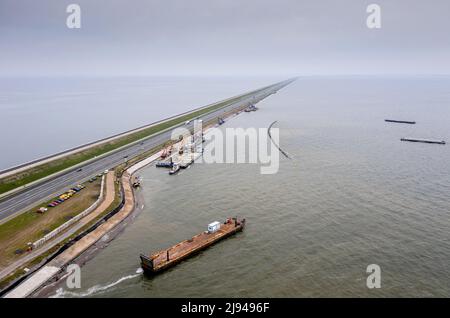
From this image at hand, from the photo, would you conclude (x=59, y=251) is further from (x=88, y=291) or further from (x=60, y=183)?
(x=60, y=183)

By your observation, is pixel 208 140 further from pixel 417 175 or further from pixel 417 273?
pixel 417 273

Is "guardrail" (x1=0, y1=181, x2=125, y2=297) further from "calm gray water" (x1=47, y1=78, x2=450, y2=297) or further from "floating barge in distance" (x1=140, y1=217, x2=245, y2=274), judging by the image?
"floating barge in distance" (x1=140, y1=217, x2=245, y2=274)

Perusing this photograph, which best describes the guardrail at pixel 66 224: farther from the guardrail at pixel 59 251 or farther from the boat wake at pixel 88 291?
the boat wake at pixel 88 291

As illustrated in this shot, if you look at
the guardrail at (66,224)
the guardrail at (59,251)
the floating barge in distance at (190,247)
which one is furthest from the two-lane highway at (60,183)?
the floating barge in distance at (190,247)

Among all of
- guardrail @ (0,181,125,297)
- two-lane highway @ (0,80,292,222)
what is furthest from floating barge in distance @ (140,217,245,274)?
two-lane highway @ (0,80,292,222)

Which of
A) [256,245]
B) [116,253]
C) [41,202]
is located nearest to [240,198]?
[256,245]

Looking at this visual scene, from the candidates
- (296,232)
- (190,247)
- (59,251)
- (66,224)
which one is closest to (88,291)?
(59,251)
